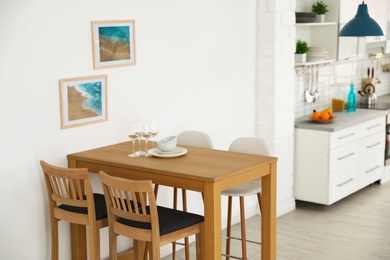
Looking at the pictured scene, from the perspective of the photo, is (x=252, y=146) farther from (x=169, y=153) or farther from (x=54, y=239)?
(x=54, y=239)

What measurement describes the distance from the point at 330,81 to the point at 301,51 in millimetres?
973

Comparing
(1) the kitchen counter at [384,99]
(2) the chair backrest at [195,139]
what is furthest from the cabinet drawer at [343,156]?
(2) the chair backrest at [195,139]

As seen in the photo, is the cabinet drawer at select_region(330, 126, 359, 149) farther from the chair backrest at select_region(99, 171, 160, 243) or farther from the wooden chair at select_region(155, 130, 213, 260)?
the chair backrest at select_region(99, 171, 160, 243)

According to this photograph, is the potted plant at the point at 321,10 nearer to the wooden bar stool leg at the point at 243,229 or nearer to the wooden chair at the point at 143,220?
the wooden bar stool leg at the point at 243,229

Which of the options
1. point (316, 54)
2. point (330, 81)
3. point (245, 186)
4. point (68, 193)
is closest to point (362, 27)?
point (316, 54)

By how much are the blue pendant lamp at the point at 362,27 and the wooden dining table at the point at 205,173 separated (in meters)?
2.19

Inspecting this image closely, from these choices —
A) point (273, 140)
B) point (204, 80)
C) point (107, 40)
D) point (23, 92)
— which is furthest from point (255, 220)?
point (23, 92)

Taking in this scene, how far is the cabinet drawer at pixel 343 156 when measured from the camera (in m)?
6.29

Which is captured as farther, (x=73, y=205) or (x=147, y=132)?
(x=147, y=132)

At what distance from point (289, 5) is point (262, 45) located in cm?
46

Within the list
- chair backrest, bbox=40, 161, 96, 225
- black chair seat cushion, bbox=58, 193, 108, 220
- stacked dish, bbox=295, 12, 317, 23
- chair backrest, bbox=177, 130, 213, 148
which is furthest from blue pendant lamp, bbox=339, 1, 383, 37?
chair backrest, bbox=40, 161, 96, 225

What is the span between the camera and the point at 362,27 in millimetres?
5934

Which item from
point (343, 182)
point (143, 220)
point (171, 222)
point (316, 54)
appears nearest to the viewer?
point (143, 220)

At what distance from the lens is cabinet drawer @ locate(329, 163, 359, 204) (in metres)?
6.33
